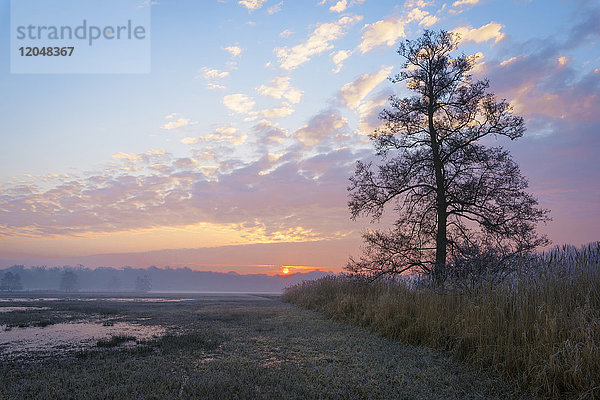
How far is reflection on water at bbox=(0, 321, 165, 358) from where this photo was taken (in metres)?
7.71

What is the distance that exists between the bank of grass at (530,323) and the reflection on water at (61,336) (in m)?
7.56

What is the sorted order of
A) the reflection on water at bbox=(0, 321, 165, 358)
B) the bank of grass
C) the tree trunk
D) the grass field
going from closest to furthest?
the bank of grass, the grass field, the reflection on water at bbox=(0, 321, 165, 358), the tree trunk

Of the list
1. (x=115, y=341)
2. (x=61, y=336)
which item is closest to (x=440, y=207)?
(x=115, y=341)

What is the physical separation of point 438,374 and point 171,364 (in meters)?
4.74

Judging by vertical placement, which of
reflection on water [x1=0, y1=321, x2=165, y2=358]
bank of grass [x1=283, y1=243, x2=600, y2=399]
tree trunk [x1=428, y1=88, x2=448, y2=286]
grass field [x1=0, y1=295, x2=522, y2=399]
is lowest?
reflection on water [x1=0, y1=321, x2=165, y2=358]

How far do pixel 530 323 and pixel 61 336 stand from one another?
37.9 ft

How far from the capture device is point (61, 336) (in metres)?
9.45

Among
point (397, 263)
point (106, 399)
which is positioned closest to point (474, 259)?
point (397, 263)

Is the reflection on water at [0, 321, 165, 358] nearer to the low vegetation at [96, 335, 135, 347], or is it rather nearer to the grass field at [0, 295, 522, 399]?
the low vegetation at [96, 335, 135, 347]

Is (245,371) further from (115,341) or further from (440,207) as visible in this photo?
(440,207)

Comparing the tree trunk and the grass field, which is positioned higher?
the tree trunk

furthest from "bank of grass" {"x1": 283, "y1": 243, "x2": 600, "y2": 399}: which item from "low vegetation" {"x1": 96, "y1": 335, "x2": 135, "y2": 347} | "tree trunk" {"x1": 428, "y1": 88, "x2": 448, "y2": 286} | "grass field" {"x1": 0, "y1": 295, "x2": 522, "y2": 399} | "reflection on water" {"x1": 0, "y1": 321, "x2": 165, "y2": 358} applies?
"reflection on water" {"x1": 0, "y1": 321, "x2": 165, "y2": 358}

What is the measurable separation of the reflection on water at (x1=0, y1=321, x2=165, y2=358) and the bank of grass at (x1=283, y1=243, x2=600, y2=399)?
7565 mm

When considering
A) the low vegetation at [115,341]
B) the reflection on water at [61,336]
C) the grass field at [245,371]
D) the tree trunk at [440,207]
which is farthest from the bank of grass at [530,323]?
the reflection on water at [61,336]
